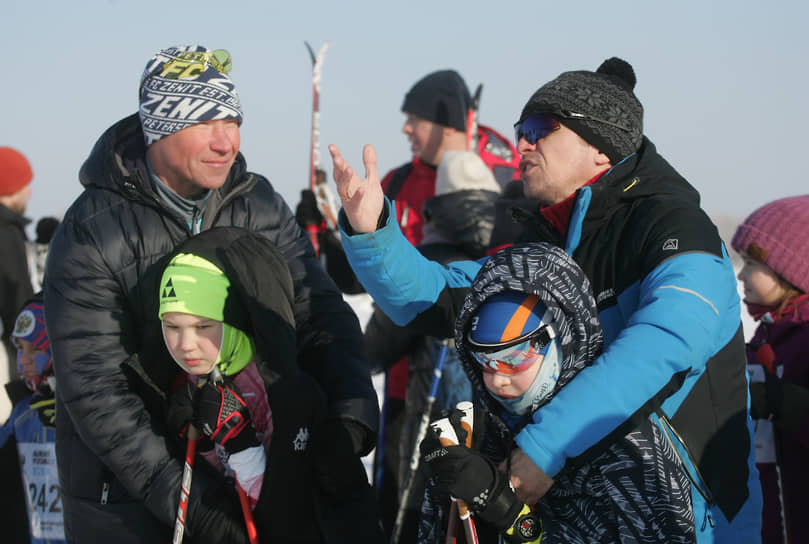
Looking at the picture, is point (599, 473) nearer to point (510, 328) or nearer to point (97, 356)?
point (510, 328)

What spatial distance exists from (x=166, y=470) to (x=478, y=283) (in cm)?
126

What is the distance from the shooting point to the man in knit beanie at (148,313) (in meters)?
2.75

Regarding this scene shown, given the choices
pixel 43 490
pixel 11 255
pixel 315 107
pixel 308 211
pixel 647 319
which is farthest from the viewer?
pixel 315 107

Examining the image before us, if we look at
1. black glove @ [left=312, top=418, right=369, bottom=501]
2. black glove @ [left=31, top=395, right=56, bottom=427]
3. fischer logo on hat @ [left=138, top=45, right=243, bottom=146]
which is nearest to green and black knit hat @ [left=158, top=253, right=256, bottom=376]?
black glove @ [left=312, top=418, right=369, bottom=501]

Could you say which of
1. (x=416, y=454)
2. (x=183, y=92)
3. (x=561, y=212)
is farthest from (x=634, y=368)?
(x=416, y=454)

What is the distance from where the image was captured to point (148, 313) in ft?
9.34

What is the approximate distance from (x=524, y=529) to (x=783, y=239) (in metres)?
2.23

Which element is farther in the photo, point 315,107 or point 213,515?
point 315,107

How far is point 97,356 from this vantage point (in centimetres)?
277

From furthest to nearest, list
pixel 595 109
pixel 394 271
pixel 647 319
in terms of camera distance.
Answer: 1. pixel 595 109
2. pixel 394 271
3. pixel 647 319

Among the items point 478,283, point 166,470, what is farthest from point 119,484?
point 478,283

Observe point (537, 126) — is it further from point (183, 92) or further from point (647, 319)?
point (183, 92)

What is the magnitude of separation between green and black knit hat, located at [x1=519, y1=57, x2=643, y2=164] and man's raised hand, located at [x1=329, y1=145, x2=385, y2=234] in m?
0.60

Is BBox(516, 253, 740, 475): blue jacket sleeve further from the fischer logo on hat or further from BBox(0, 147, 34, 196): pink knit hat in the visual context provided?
BBox(0, 147, 34, 196): pink knit hat
